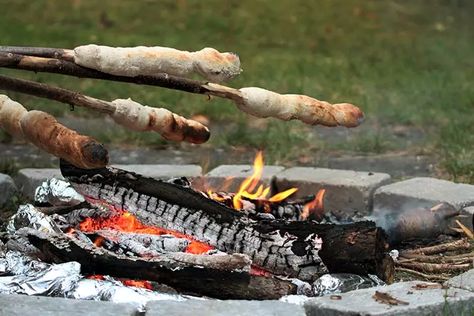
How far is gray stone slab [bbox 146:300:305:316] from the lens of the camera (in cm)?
332

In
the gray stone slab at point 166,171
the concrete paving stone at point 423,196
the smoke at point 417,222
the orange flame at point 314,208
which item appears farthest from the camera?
the gray stone slab at point 166,171

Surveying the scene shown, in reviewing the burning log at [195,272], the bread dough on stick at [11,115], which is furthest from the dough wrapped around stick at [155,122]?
the burning log at [195,272]

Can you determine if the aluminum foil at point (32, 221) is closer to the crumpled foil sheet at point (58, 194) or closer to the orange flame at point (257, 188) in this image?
the crumpled foil sheet at point (58, 194)

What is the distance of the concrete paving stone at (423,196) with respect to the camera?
4.92 m

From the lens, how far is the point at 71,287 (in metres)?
3.64

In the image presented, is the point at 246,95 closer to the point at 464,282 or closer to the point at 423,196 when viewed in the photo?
the point at 464,282

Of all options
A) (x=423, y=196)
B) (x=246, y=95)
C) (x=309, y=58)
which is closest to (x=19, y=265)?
(x=246, y=95)

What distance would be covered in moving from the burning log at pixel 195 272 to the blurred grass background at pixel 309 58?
243cm

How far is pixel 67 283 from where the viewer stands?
365cm

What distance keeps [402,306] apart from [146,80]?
121cm

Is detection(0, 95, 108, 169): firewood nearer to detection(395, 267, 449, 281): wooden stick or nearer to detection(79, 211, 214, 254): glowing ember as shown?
detection(79, 211, 214, 254): glowing ember

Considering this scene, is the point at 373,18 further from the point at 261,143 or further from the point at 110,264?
the point at 110,264

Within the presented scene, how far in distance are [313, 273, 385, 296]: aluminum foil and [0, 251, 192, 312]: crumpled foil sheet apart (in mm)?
526

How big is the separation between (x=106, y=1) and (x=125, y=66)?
915 centimetres
